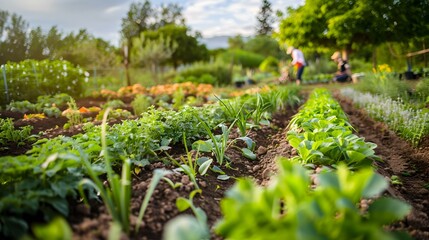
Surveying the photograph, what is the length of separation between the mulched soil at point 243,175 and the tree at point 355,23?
306 inches

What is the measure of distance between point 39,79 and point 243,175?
674cm

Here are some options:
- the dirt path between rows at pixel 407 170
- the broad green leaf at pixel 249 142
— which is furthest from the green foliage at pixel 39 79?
the dirt path between rows at pixel 407 170

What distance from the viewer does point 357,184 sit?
114 centimetres

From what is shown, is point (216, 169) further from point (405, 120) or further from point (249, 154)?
point (405, 120)

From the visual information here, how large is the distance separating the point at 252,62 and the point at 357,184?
36222mm

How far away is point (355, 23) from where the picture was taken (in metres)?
11.3

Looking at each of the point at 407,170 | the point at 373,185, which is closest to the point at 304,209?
the point at 373,185

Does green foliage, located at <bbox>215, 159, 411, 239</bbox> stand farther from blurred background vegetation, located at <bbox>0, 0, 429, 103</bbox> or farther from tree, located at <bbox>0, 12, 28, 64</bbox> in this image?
tree, located at <bbox>0, 12, 28, 64</bbox>

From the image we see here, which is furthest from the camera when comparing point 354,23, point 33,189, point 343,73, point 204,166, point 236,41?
point 236,41

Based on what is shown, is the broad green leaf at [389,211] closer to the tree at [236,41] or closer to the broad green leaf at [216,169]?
the broad green leaf at [216,169]

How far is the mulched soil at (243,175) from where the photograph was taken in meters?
1.64

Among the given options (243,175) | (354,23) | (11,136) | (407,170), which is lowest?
(407,170)

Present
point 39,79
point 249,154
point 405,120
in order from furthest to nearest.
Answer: point 39,79, point 405,120, point 249,154

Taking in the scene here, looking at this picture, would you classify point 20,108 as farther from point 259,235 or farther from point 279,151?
point 259,235
